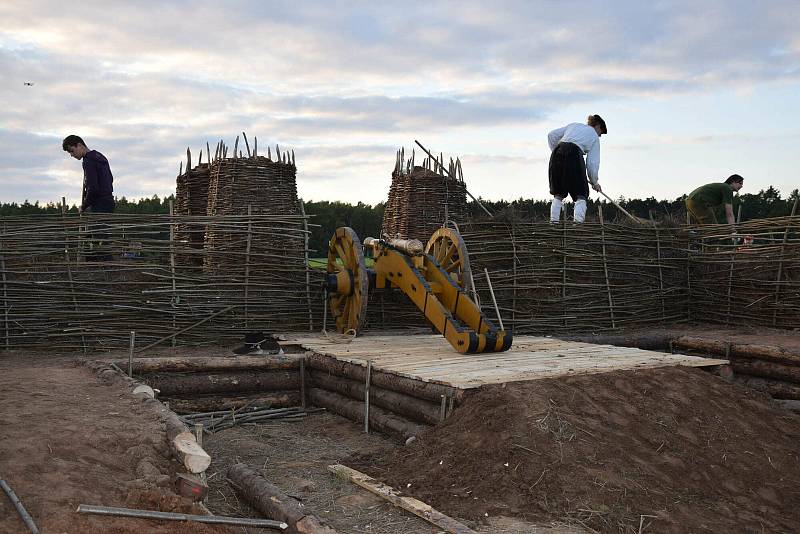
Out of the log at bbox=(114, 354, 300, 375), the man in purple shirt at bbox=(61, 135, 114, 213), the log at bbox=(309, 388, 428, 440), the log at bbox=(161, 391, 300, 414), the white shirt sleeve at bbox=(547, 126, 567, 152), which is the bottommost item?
the log at bbox=(161, 391, 300, 414)

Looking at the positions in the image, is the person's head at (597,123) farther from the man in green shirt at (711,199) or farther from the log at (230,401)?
the log at (230,401)

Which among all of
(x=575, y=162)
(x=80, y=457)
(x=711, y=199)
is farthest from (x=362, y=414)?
(x=711, y=199)

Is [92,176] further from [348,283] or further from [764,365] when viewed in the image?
[764,365]

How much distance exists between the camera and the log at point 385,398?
5691 millimetres

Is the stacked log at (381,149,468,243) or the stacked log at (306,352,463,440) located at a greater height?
the stacked log at (381,149,468,243)

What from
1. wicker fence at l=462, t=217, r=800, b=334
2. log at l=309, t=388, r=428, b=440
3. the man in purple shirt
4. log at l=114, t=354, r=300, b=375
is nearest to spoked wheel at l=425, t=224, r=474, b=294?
wicker fence at l=462, t=217, r=800, b=334

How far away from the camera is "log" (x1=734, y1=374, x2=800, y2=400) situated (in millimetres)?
7656

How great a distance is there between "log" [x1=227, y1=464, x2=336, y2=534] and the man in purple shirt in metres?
5.11

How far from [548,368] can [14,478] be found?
11.8 feet

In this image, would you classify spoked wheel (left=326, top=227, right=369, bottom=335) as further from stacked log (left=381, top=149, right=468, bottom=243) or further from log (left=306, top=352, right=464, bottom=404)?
stacked log (left=381, top=149, right=468, bottom=243)

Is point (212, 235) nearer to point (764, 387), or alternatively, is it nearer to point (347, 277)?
point (347, 277)

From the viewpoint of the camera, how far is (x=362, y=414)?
21.9 ft

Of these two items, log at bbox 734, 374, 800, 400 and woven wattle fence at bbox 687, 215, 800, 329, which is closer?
log at bbox 734, 374, 800, 400

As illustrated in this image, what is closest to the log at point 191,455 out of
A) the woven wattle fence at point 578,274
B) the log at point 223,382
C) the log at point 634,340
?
the log at point 223,382
